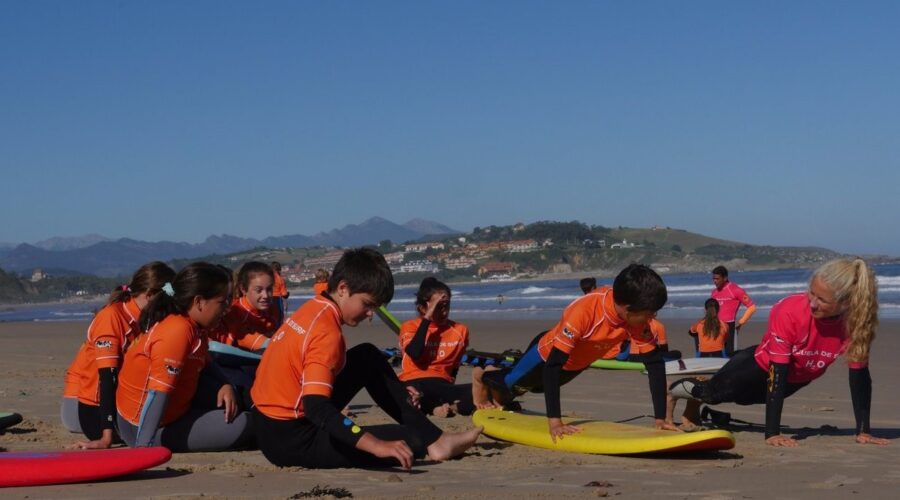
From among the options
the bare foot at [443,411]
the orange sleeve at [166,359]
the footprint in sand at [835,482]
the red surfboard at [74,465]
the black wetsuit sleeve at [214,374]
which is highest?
the orange sleeve at [166,359]

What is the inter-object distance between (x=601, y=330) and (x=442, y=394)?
2580mm

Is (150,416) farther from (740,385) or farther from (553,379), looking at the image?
(740,385)

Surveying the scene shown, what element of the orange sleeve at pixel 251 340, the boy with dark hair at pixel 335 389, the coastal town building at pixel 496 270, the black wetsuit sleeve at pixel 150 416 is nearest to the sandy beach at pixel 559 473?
the boy with dark hair at pixel 335 389

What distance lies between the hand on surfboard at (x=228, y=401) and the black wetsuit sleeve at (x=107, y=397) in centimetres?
62

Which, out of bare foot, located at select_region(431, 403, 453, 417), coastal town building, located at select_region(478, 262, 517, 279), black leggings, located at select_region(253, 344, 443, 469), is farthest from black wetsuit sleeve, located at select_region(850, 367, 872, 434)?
coastal town building, located at select_region(478, 262, 517, 279)

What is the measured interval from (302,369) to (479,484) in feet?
3.43

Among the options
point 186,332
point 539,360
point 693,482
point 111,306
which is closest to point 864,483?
point 693,482

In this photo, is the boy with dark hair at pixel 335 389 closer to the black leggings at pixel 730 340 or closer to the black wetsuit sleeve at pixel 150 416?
the black wetsuit sleeve at pixel 150 416

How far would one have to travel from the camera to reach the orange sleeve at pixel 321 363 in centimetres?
490

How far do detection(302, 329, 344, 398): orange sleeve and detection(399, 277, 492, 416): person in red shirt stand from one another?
11.9ft

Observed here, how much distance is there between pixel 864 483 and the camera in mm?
4992

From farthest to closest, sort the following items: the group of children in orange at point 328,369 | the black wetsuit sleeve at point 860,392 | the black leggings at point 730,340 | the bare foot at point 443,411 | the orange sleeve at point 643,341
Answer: the black leggings at point 730,340
the bare foot at point 443,411
the orange sleeve at point 643,341
the black wetsuit sleeve at point 860,392
the group of children in orange at point 328,369

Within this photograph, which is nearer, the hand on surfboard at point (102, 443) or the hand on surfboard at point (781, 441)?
the hand on surfboard at point (102, 443)

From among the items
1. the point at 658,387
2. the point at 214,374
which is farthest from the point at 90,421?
the point at 658,387
